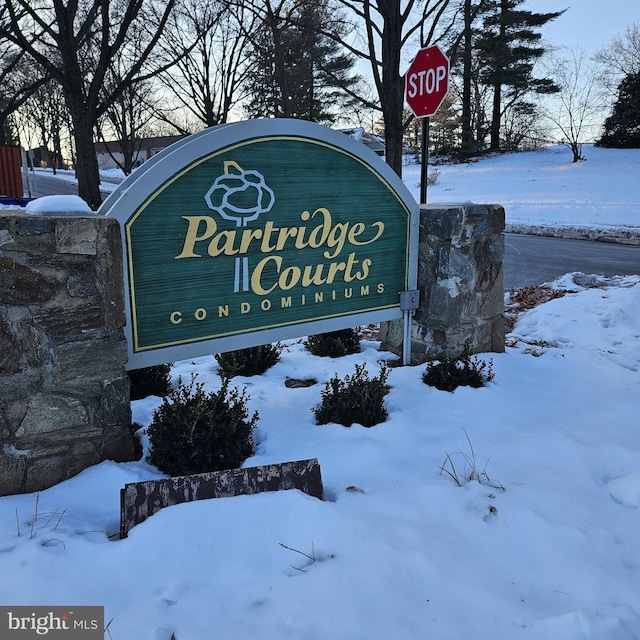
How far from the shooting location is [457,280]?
5000mm

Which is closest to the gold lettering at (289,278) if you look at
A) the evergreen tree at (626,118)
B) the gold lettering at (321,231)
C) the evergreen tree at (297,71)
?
the gold lettering at (321,231)

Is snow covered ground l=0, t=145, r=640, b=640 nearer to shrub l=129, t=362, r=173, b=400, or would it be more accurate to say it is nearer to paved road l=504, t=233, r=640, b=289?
shrub l=129, t=362, r=173, b=400

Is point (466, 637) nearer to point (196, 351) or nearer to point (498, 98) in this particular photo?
point (196, 351)

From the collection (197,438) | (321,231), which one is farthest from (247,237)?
(197,438)

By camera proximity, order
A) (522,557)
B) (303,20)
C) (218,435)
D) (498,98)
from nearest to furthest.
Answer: (522,557), (218,435), (303,20), (498,98)

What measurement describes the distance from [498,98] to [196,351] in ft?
112

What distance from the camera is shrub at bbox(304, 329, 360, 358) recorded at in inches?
217

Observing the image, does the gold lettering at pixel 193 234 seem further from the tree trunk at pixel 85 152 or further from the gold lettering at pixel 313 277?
the tree trunk at pixel 85 152

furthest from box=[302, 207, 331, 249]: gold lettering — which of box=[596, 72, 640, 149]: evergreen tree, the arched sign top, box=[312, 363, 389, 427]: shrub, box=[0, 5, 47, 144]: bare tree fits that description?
box=[596, 72, 640, 149]: evergreen tree

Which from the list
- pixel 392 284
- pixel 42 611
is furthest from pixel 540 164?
pixel 42 611

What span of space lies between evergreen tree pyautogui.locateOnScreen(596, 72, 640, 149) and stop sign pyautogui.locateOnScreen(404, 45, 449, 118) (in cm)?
2829

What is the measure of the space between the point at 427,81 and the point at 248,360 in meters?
3.62

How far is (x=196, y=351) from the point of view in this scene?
11.9ft

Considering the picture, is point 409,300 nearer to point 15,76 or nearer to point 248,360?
point 248,360
